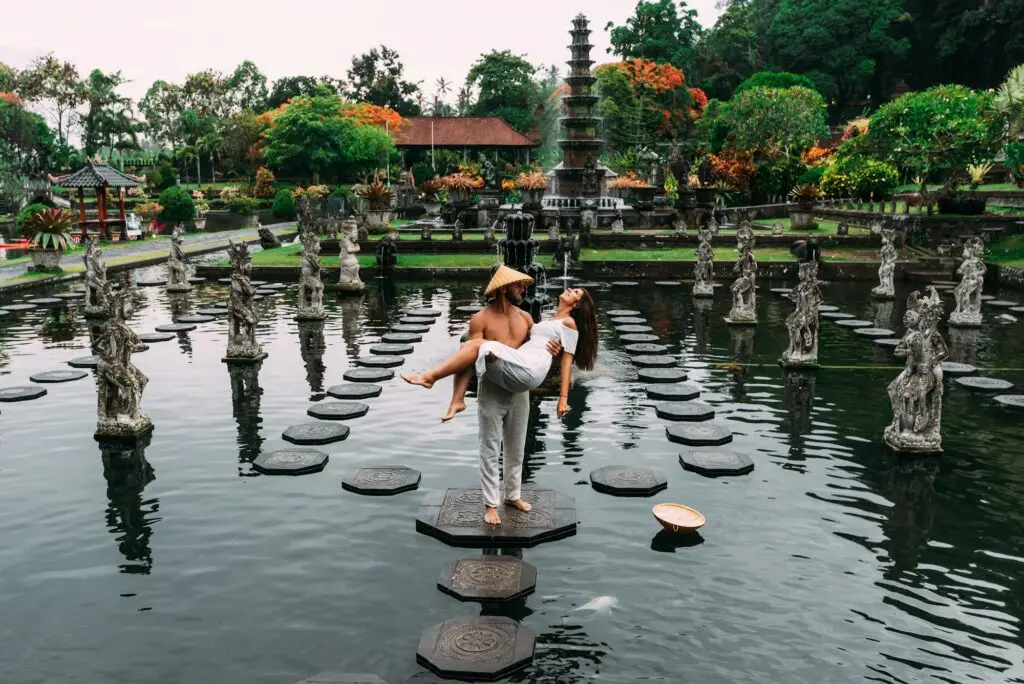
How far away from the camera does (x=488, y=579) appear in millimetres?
6586

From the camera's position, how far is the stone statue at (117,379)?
33.1 ft

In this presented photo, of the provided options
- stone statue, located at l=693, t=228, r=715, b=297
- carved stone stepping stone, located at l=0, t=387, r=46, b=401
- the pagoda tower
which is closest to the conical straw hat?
carved stone stepping stone, located at l=0, t=387, r=46, b=401

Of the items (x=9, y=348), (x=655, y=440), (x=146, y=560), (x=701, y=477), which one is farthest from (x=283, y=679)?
(x=9, y=348)

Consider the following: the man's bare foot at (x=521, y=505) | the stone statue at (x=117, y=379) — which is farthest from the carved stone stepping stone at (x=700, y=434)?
the stone statue at (x=117, y=379)

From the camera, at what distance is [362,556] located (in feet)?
23.5

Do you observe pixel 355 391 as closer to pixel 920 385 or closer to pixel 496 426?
pixel 496 426

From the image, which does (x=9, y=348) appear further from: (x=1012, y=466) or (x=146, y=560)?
(x=1012, y=466)

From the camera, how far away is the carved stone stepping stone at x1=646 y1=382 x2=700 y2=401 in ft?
40.7

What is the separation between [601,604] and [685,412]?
18.4 feet

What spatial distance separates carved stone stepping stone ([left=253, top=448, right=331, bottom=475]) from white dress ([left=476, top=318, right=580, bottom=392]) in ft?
11.0

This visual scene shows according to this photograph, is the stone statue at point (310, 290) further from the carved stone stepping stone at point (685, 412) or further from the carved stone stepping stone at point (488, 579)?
the carved stone stepping stone at point (488, 579)

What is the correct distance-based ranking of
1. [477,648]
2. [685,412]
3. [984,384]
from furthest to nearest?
[984,384], [685,412], [477,648]

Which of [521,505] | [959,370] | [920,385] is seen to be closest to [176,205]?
[959,370]

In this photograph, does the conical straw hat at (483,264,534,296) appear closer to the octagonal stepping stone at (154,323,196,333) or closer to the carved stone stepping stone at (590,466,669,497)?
the carved stone stepping stone at (590,466,669,497)
